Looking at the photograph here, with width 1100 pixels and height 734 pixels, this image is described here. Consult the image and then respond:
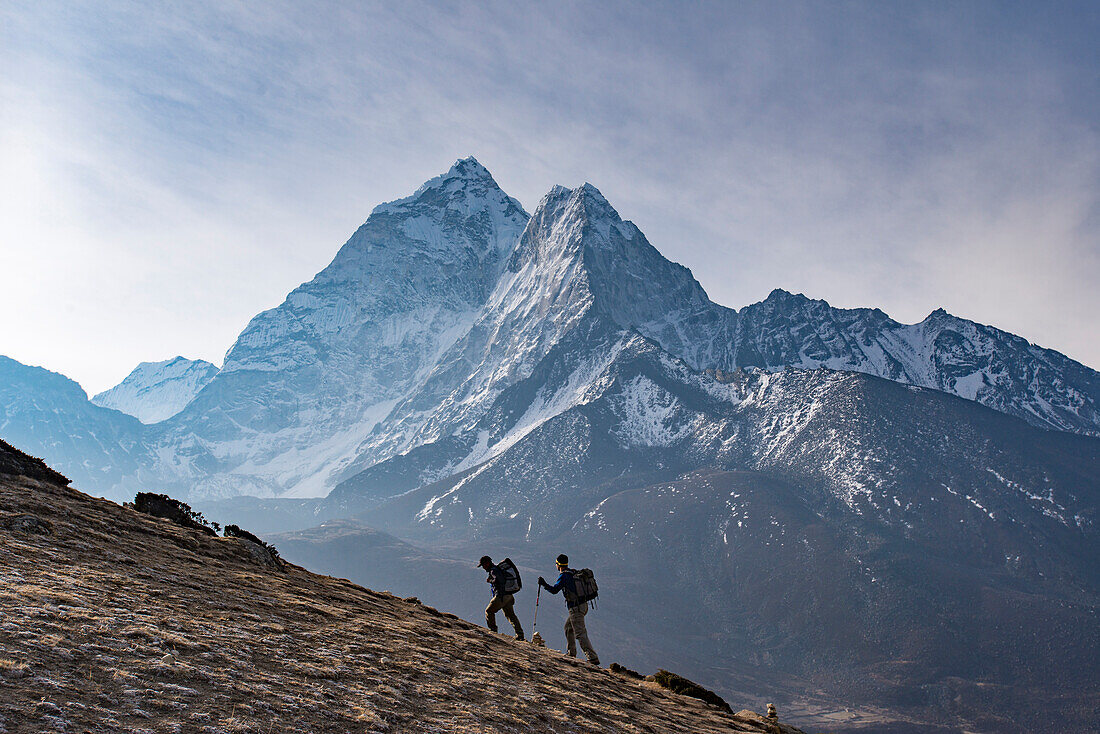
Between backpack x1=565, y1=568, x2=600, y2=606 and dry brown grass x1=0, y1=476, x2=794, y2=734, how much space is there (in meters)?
2.71

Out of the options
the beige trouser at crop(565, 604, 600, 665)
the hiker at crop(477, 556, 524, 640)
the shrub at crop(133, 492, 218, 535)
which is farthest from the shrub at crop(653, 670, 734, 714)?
the shrub at crop(133, 492, 218, 535)

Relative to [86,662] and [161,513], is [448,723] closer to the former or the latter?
[86,662]

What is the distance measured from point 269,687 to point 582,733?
8.01m

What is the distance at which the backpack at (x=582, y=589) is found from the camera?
33906mm

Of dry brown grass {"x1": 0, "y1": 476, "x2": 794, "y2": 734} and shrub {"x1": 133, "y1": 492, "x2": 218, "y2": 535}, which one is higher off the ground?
shrub {"x1": 133, "y1": 492, "x2": 218, "y2": 535}

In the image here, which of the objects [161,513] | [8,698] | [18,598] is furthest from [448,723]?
[161,513]

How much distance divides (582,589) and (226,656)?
695 inches

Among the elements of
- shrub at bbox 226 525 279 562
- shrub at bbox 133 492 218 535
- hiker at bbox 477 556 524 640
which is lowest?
hiker at bbox 477 556 524 640

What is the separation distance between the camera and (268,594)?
26.8 m

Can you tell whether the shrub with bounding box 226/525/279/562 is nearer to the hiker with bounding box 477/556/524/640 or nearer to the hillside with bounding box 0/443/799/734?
the hillside with bounding box 0/443/799/734

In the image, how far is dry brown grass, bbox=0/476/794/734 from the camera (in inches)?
627

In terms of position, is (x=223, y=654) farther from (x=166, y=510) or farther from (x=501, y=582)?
(x=166, y=510)

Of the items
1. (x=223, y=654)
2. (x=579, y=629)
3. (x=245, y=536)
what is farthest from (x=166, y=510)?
(x=223, y=654)

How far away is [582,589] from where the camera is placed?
3422cm
